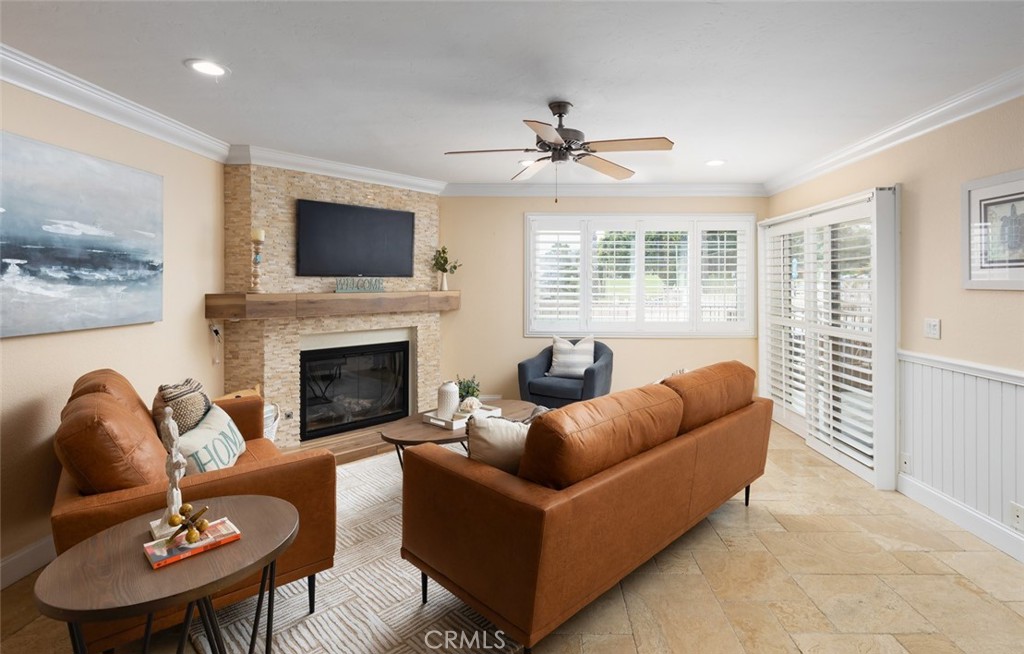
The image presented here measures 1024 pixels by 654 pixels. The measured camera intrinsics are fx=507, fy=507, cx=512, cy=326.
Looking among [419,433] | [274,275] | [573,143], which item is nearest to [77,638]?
[419,433]

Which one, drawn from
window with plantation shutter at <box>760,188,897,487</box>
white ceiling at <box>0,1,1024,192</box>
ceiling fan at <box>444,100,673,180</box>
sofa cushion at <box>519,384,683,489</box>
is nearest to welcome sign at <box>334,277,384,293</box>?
white ceiling at <box>0,1,1024,192</box>

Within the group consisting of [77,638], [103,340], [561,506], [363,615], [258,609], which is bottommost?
[363,615]

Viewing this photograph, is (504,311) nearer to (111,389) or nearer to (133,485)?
(111,389)

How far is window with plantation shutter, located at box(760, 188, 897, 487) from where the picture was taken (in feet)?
12.0

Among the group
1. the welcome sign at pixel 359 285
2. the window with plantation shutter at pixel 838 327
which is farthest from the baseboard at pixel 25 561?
the window with plantation shutter at pixel 838 327

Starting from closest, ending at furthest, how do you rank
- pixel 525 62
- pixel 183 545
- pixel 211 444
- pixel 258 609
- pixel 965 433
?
pixel 183 545
pixel 258 609
pixel 211 444
pixel 525 62
pixel 965 433

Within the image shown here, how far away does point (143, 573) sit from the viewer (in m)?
1.43

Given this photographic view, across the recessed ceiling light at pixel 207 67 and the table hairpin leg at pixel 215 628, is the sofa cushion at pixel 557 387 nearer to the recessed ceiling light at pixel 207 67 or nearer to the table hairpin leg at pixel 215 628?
the recessed ceiling light at pixel 207 67

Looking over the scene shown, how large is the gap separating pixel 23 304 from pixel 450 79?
2.52 meters

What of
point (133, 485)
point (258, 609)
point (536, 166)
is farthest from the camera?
point (536, 166)

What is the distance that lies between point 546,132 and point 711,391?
172 centimetres

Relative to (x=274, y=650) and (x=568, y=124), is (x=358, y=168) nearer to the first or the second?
(x=568, y=124)

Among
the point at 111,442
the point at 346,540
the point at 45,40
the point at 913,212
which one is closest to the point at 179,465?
the point at 111,442

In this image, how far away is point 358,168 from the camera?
4895 millimetres
